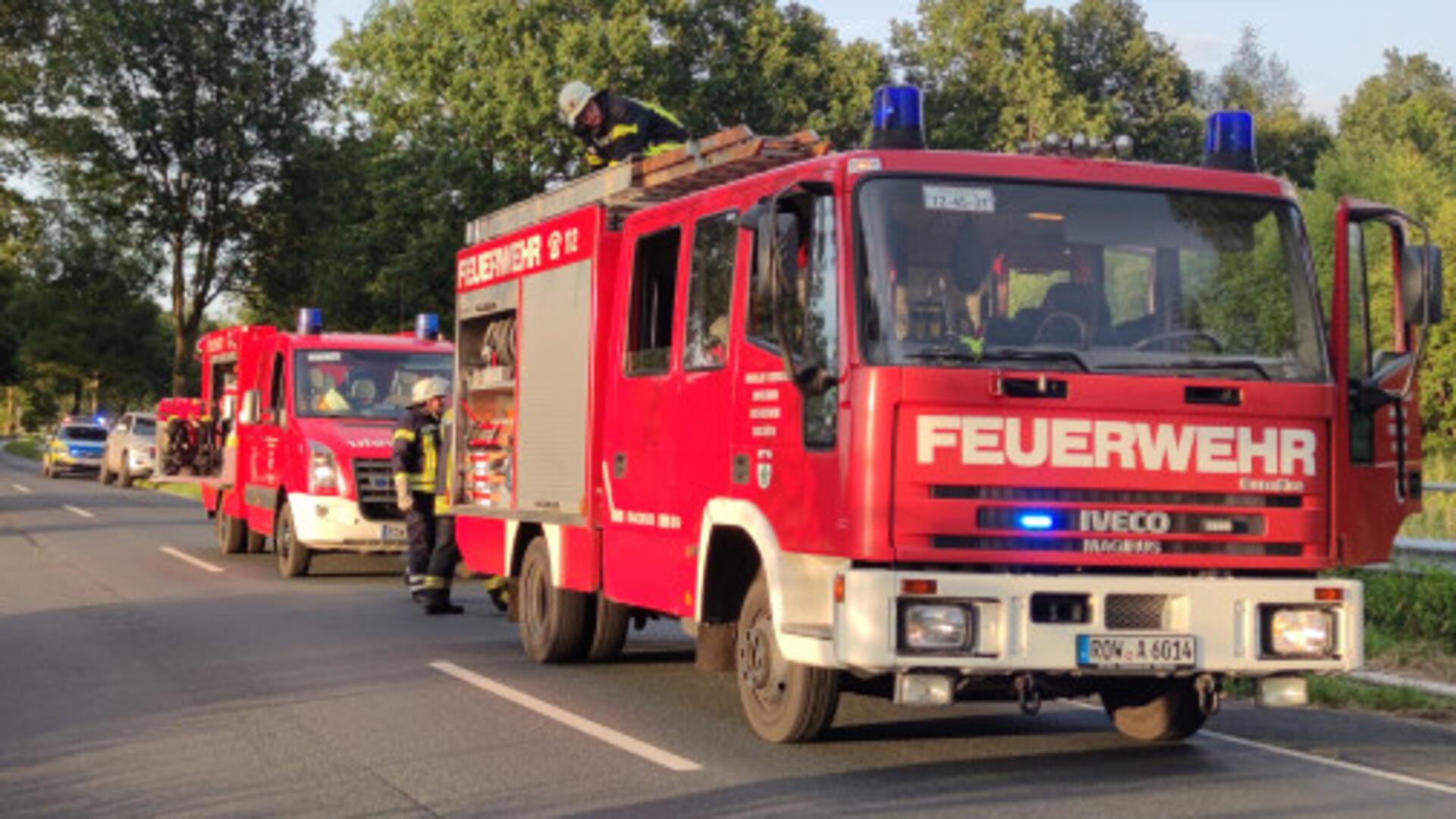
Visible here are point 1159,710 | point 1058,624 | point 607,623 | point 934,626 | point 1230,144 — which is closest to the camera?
point 934,626

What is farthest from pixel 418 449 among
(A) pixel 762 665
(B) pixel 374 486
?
(A) pixel 762 665

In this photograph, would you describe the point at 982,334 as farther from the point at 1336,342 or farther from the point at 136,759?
the point at 136,759

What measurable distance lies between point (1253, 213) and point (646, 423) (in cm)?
326

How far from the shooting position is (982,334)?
7957 millimetres

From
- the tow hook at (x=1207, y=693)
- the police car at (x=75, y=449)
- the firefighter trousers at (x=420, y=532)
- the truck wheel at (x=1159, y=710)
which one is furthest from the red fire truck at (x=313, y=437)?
the police car at (x=75, y=449)

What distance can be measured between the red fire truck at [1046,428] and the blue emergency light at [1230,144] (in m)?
0.01

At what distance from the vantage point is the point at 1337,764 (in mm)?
8867

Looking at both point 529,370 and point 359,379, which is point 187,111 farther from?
point 529,370

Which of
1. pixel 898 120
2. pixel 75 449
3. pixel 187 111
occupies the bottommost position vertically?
pixel 75 449

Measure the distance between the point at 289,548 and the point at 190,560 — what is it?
2.49 m

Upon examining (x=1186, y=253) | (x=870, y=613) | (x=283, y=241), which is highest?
(x=283, y=241)

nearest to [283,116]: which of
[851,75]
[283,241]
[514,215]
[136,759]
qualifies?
[283,241]

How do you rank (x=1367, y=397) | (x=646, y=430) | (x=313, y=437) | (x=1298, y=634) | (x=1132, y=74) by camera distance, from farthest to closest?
1. (x=1132, y=74)
2. (x=313, y=437)
3. (x=646, y=430)
4. (x=1367, y=397)
5. (x=1298, y=634)

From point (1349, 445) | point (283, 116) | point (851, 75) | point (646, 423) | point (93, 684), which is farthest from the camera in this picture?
point (851, 75)
